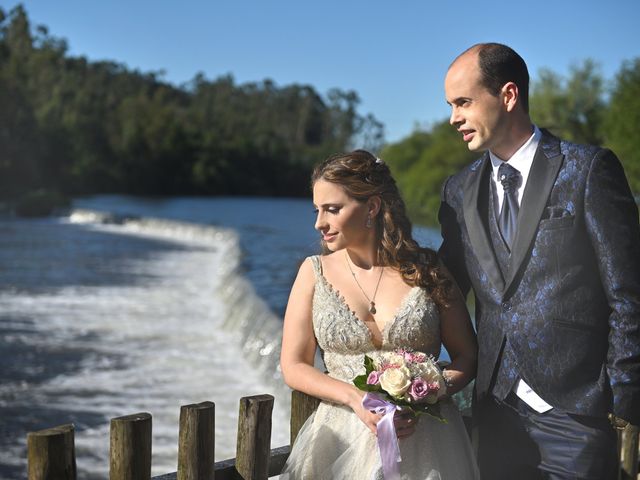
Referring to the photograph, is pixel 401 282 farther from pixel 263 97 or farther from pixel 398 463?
pixel 263 97

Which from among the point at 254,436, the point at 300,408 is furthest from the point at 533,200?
the point at 254,436

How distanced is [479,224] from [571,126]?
47971 millimetres

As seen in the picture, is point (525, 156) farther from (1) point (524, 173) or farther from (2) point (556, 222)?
(2) point (556, 222)

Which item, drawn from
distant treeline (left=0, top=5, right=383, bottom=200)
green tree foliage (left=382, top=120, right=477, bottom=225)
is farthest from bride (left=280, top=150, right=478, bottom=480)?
distant treeline (left=0, top=5, right=383, bottom=200)

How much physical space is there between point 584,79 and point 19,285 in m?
39.9

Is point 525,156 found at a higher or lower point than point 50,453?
higher

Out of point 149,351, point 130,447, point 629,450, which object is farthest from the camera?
point 149,351

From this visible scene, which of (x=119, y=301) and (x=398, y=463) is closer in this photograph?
(x=398, y=463)

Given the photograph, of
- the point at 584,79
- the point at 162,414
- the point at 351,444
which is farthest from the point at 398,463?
the point at 584,79

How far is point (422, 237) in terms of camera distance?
11.1 feet

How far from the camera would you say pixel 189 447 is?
2.62 m

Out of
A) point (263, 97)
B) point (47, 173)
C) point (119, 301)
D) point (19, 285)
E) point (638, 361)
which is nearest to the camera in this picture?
point (638, 361)

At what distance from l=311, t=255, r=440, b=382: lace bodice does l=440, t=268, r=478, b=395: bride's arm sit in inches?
1.7

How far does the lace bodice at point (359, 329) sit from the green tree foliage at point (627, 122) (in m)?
31.0
